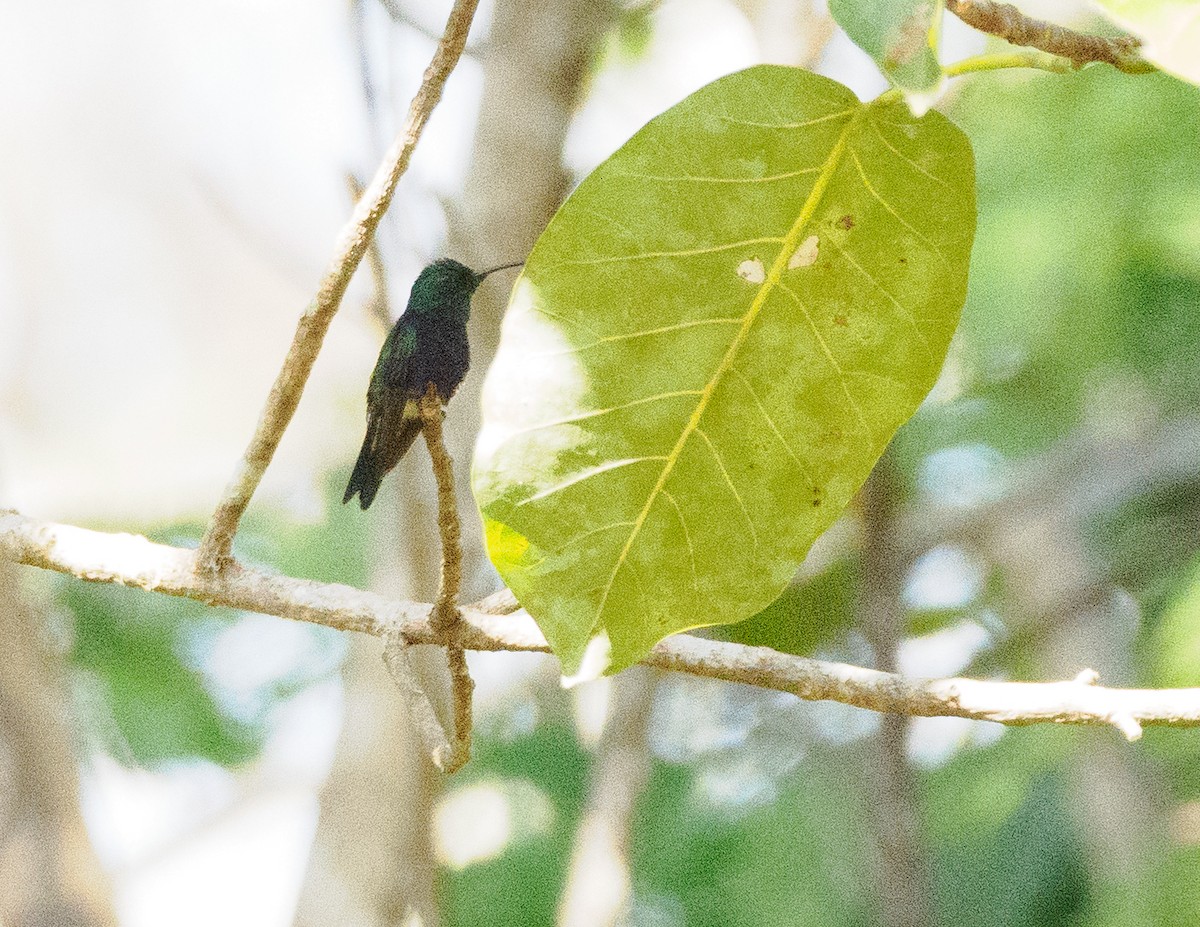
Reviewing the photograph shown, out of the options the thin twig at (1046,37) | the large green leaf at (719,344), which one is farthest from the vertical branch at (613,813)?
the thin twig at (1046,37)

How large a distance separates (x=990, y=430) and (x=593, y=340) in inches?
54.9

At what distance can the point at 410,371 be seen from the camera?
1.94 feet

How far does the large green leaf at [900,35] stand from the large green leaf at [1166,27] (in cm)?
5

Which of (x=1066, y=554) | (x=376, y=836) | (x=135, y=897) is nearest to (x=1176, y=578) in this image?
(x=1066, y=554)

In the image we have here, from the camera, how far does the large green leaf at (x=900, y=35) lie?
0.28 metres

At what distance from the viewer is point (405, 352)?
1.97 feet

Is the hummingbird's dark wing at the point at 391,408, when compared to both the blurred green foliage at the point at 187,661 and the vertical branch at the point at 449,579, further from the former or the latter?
the blurred green foliage at the point at 187,661

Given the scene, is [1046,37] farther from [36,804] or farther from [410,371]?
[36,804]

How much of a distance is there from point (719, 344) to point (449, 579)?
0.50 ft

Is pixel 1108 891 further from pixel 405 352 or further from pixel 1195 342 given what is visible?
pixel 405 352

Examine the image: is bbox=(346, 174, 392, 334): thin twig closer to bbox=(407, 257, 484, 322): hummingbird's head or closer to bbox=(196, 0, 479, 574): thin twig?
bbox=(407, 257, 484, 322): hummingbird's head

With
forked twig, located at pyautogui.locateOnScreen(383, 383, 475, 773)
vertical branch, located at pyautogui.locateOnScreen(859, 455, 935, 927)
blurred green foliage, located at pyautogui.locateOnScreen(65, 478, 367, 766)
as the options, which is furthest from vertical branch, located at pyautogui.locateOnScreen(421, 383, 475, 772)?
blurred green foliage, located at pyautogui.locateOnScreen(65, 478, 367, 766)

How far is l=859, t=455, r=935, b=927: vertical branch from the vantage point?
1109mm

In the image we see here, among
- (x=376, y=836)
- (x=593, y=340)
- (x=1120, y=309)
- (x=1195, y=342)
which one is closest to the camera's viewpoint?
(x=593, y=340)
